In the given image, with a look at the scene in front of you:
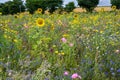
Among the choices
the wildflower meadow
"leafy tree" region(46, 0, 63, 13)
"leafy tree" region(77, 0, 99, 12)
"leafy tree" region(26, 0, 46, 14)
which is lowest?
"leafy tree" region(77, 0, 99, 12)

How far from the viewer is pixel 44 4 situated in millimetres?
29359

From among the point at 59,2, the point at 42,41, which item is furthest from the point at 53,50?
the point at 59,2

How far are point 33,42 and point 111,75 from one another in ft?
5.16

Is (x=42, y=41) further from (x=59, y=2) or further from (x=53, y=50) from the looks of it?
(x=59, y=2)

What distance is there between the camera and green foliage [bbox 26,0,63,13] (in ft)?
91.9

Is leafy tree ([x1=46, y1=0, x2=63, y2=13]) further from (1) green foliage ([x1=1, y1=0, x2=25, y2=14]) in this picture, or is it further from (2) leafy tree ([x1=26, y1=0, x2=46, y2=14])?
(1) green foliage ([x1=1, y1=0, x2=25, y2=14])

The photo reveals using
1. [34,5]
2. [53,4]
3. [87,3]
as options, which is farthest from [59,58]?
[87,3]

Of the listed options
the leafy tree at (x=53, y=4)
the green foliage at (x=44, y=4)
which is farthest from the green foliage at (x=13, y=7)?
the leafy tree at (x=53, y=4)

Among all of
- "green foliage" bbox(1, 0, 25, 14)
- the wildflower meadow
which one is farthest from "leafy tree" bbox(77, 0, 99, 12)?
the wildflower meadow

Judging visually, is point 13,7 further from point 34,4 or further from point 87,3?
point 87,3

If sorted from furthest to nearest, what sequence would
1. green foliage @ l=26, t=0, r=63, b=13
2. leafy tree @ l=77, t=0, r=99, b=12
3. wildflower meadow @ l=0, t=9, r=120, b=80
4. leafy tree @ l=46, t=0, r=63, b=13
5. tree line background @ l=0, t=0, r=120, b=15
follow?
1. leafy tree @ l=77, t=0, r=99, b=12
2. leafy tree @ l=46, t=0, r=63, b=13
3. green foliage @ l=26, t=0, r=63, b=13
4. tree line background @ l=0, t=0, r=120, b=15
5. wildflower meadow @ l=0, t=9, r=120, b=80

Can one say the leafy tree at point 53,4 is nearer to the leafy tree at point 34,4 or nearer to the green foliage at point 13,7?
the leafy tree at point 34,4

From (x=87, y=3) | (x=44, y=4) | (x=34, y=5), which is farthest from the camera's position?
(x=87, y=3)

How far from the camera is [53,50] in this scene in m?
Result: 4.57
